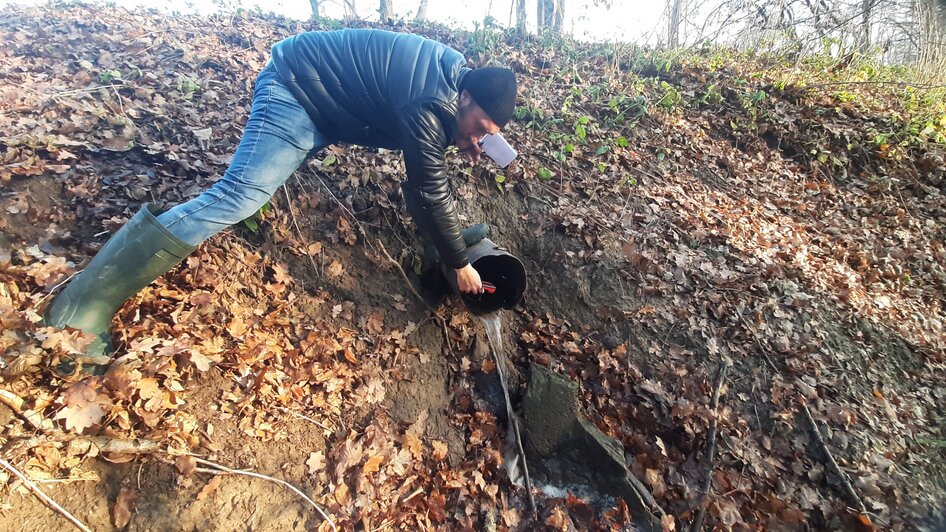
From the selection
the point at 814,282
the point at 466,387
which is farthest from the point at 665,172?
the point at 466,387

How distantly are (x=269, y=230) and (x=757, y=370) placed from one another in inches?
187

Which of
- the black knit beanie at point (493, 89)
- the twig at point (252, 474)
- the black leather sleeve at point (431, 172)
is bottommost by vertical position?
the twig at point (252, 474)

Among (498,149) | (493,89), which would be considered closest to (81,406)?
(493,89)

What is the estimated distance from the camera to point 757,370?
4.04 m

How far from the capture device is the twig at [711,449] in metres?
3.27

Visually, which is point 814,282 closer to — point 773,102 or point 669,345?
point 669,345

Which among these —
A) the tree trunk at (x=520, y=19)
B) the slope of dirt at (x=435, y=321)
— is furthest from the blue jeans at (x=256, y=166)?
the tree trunk at (x=520, y=19)

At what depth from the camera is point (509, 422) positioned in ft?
12.7

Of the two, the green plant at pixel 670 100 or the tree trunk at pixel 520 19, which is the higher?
the tree trunk at pixel 520 19

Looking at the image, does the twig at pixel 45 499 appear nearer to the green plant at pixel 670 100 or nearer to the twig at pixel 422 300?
the twig at pixel 422 300

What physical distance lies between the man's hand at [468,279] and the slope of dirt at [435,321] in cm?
93

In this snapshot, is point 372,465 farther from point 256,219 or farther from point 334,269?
point 256,219

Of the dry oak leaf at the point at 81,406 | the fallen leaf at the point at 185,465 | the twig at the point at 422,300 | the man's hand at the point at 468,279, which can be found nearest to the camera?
the dry oak leaf at the point at 81,406

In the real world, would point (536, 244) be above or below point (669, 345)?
above
